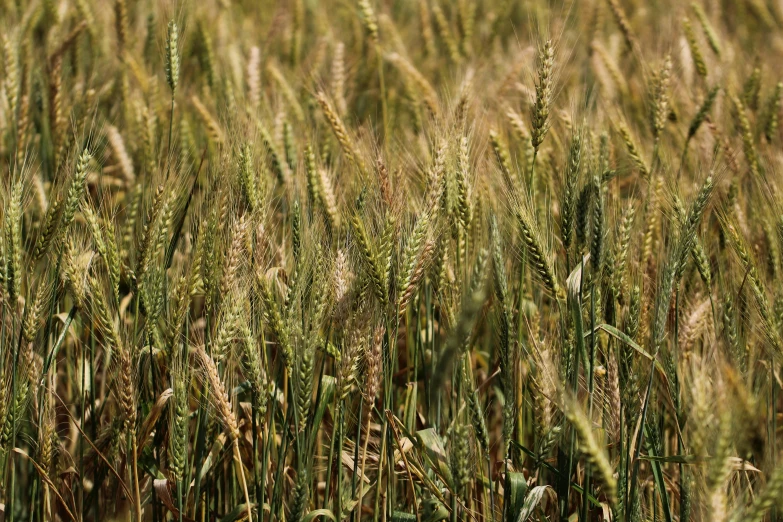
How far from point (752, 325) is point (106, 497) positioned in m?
1.56

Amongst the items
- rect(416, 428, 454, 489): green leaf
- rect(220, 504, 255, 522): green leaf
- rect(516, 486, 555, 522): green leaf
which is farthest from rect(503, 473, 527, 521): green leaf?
rect(220, 504, 255, 522): green leaf

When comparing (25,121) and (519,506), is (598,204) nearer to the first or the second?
(519,506)

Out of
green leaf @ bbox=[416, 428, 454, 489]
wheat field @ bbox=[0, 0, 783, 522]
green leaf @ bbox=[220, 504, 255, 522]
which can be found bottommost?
green leaf @ bbox=[220, 504, 255, 522]

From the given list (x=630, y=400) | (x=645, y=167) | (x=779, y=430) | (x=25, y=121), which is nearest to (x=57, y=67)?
(x=25, y=121)

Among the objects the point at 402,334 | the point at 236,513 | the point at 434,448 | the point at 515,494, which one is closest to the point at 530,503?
the point at 515,494

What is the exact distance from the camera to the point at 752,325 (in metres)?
1.87

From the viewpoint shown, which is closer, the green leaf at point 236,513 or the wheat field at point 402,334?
the wheat field at point 402,334

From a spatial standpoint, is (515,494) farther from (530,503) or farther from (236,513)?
(236,513)

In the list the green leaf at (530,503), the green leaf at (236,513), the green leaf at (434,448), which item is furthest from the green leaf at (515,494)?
the green leaf at (236,513)

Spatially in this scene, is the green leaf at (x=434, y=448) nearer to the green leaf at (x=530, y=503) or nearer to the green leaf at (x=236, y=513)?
the green leaf at (x=530, y=503)

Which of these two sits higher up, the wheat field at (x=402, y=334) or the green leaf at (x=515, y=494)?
the wheat field at (x=402, y=334)

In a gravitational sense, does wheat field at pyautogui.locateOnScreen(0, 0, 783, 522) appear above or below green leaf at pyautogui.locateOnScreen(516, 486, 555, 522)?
above

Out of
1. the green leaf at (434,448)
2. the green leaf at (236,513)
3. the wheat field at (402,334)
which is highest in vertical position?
the wheat field at (402,334)

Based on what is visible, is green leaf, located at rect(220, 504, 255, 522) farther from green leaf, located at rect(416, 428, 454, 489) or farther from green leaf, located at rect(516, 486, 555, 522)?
green leaf, located at rect(516, 486, 555, 522)
